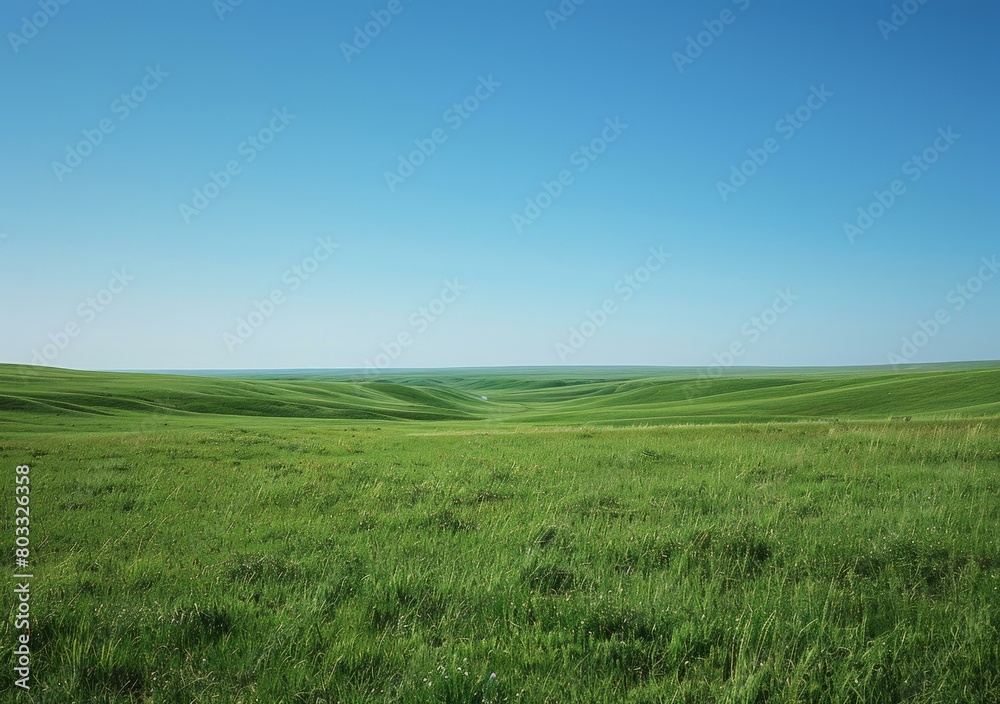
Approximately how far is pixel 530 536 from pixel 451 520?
5.18 feet

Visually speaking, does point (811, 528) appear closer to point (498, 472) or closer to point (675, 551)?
point (675, 551)

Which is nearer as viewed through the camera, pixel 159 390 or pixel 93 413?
pixel 93 413

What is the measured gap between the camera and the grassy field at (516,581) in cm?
407

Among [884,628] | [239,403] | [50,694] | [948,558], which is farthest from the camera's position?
[239,403]

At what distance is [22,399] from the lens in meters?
40.5

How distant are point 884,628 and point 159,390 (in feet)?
213

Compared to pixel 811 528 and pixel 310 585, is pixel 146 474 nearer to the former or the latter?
pixel 310 585

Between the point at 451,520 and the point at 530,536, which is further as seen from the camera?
the point at 451,520

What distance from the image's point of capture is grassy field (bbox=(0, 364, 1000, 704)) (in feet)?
13.3

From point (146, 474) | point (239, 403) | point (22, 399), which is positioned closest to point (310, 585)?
point (146, 474)

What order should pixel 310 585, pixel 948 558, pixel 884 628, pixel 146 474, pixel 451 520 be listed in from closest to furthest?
pixel 884 628 → pixel 310 585 → pixel 948 558 → pixel 451 520 → pixel 146 474

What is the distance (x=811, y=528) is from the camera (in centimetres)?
797

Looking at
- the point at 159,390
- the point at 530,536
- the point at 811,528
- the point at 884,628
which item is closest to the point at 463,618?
the point at 530,536

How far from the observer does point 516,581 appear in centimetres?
580
